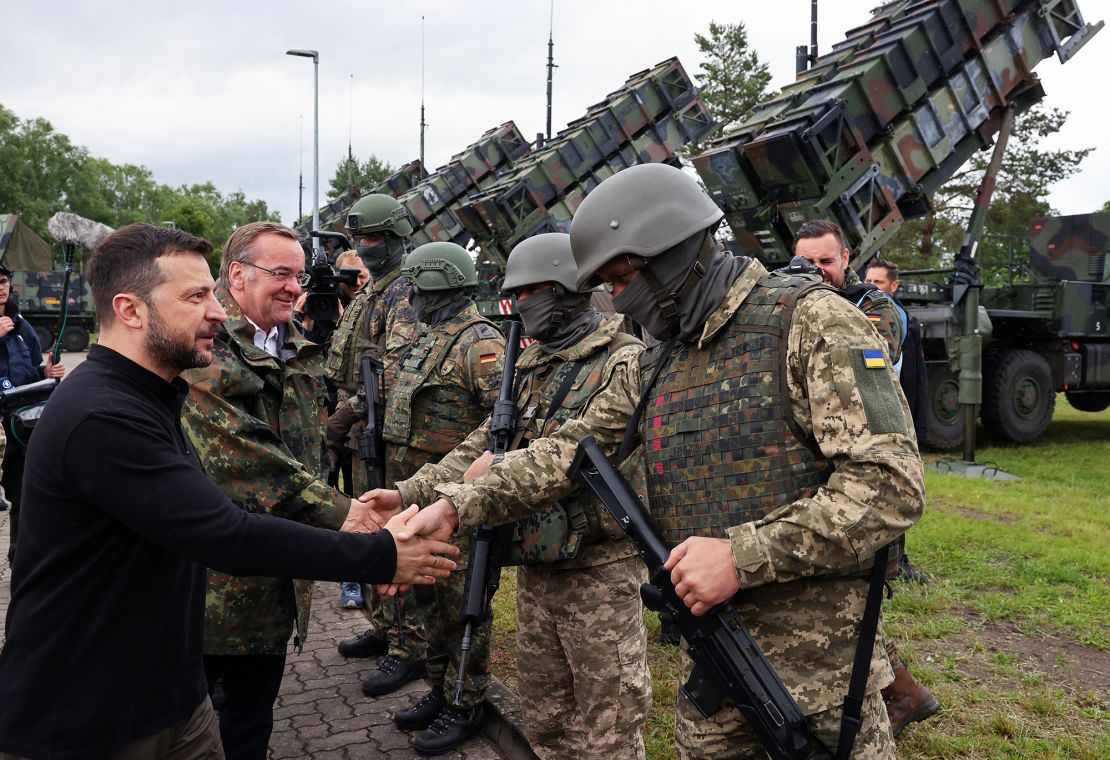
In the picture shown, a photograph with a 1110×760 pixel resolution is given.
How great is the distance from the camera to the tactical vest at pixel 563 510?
3201 mm

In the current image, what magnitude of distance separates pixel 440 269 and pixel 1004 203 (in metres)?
27.0

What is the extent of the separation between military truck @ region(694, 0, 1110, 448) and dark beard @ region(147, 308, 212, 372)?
335 inches

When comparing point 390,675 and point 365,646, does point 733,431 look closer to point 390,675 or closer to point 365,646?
point 390,675

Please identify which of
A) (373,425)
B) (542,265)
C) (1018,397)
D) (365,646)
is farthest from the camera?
(1018,397)

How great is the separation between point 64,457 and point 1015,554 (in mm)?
6559

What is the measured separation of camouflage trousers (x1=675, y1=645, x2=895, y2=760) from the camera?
207cm

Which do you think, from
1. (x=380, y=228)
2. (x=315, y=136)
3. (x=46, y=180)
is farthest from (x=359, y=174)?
(x=380, y=228)

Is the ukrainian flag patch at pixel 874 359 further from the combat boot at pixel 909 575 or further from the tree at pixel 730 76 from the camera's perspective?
Answer: the tree at pixel 730 76

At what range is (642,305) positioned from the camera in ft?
7.55

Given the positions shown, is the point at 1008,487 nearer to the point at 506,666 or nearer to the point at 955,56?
the point at 955,56

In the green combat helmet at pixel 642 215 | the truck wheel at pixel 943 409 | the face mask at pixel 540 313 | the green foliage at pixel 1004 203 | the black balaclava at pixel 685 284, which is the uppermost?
the green combat helmet at pixel 642 215

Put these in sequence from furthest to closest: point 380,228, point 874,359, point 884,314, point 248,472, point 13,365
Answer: point 13,365 < point 380,228 < point 884,314 < point 248,472 < point 874,359

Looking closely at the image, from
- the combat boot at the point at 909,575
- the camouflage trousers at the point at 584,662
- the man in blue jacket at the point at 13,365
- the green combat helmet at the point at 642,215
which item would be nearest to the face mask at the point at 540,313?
the camouflage trousers at the point at 584,662

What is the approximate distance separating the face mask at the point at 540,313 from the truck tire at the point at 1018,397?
9.90 meters
